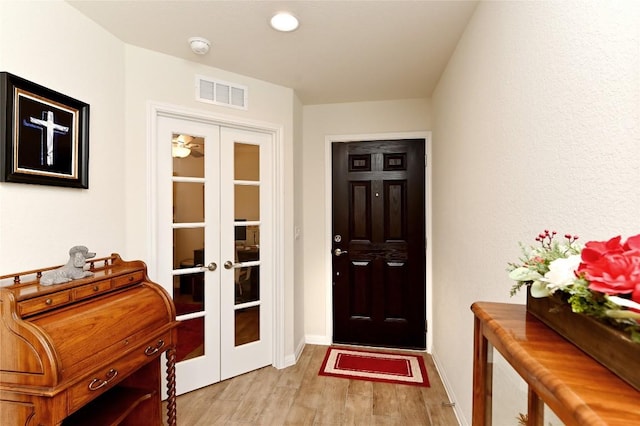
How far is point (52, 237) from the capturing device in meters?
1.64

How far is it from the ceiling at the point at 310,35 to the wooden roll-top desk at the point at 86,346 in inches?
57.4

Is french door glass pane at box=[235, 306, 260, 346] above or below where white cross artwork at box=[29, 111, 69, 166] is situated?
below

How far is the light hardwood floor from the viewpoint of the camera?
6.93 ft

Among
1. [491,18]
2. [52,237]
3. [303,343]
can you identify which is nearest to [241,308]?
[303,343]

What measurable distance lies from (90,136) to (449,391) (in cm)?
302

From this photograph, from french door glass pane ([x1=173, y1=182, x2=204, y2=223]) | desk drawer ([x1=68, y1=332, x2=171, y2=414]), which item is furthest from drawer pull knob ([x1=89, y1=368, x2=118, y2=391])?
french door glass pane ([x1=173, y1=182, x2=204, y2=223])

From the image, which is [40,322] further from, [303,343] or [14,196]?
[303,343]

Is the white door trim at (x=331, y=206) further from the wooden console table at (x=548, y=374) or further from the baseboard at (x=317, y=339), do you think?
the wooden console table at (x=548, y=374)

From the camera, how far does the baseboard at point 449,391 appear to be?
2.03 metres

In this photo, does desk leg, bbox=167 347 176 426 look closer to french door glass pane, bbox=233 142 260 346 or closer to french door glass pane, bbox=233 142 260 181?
french door glass pane, bbox=233 142 260 346

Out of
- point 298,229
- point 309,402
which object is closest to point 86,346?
point 309,402

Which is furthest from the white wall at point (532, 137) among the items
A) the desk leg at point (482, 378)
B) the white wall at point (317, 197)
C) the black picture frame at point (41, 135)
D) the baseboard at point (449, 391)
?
the black picture frame at point (41, 135)

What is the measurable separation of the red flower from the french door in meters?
2.39

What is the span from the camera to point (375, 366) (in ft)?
9.27
